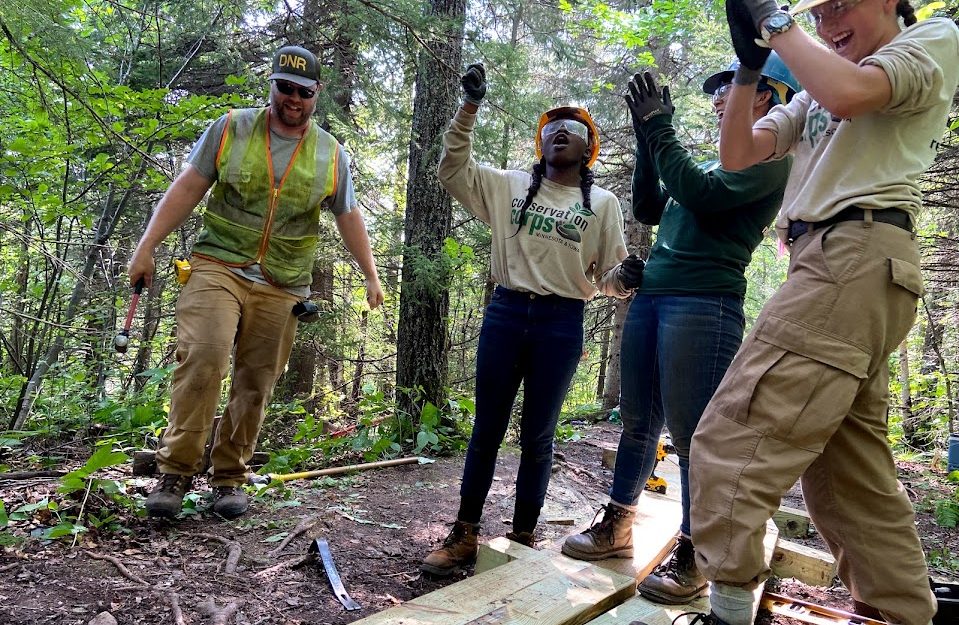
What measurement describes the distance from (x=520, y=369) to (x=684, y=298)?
886 mm

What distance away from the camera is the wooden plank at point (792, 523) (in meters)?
4.29

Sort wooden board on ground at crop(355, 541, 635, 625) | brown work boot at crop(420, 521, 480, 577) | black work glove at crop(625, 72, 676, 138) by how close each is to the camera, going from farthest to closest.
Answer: brown work boot at crop(420, 521, 480, 577)
black work glove at crop(625, 72, 676, 138)
wooden board on ground at crop(355, 541, 635, 625)

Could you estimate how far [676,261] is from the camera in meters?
2.69

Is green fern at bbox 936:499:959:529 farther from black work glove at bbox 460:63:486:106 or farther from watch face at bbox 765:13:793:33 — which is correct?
black work glove at bbox 460:63:486:106

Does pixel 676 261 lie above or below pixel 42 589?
above

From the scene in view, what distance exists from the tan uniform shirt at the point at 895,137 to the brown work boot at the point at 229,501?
310 centimetres

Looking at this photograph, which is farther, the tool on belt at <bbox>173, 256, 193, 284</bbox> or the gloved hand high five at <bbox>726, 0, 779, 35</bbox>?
the tool on belt at <bbox>173, 256, 193, 284</bbox>

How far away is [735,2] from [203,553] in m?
3.21

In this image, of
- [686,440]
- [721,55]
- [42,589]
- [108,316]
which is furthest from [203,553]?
[721,55]

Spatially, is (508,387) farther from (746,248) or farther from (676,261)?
(746,248)

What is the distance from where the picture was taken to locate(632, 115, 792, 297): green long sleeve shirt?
8.13 feet

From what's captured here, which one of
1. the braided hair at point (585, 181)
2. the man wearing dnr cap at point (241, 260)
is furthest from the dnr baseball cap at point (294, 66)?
the braided hair at point (585, 181)

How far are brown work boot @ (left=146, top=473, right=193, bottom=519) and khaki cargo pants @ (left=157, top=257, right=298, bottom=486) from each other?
0.14 ft

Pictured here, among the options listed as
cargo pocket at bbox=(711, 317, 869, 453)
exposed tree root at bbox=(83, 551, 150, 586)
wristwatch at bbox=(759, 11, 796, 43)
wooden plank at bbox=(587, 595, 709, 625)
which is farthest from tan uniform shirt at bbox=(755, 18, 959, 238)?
exposed tree root at bbox=(83, 551, 150, 586)
